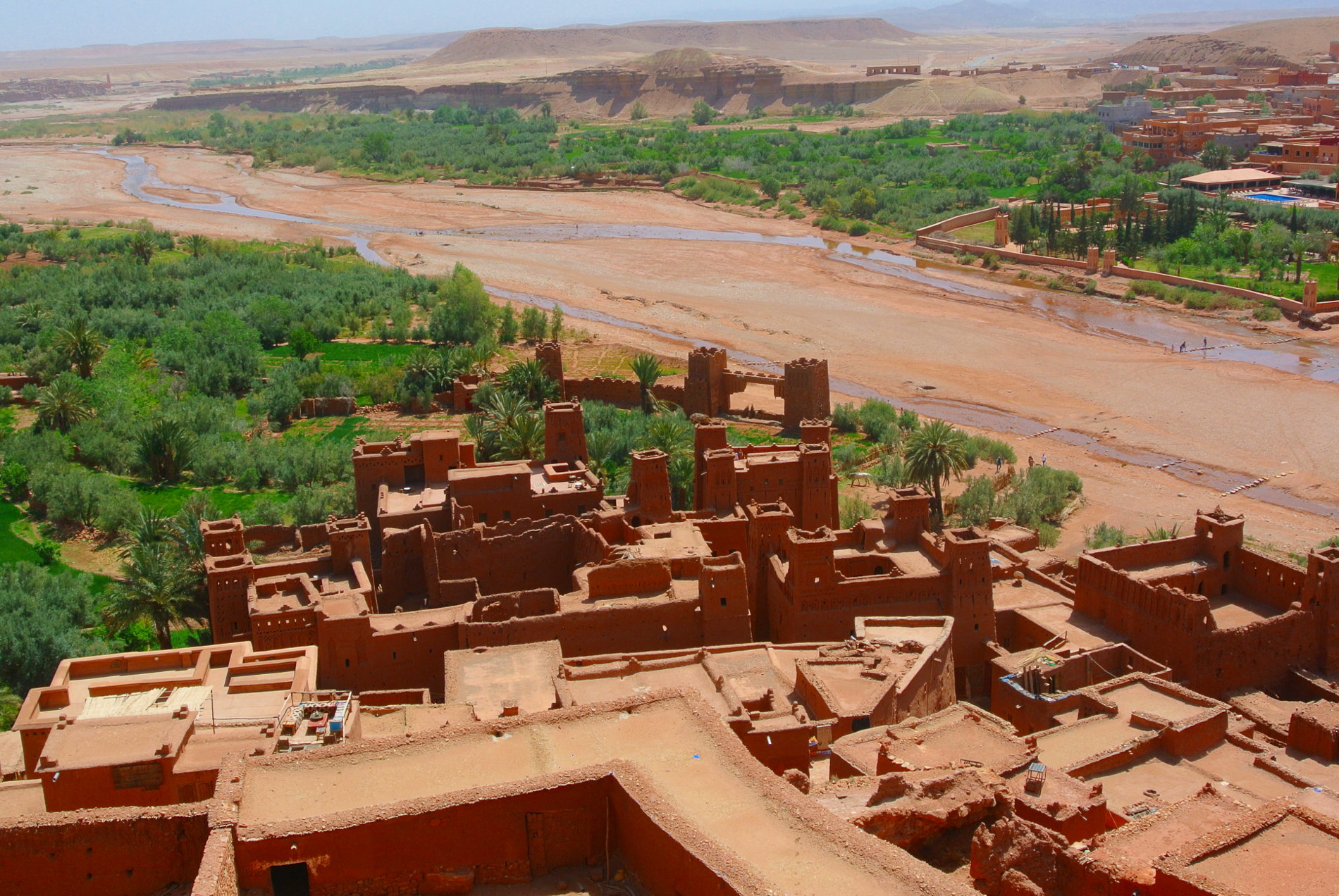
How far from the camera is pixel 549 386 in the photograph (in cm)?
4569

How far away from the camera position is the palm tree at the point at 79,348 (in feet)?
170

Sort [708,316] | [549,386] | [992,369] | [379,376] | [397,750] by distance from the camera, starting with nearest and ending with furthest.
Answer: [397,750] → [549,386] → [379,376] → [992,369] → [708,316]

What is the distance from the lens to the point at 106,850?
42.5 ft

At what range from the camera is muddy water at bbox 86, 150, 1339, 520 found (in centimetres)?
4362

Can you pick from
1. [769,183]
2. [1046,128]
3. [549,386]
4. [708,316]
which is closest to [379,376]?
[549,386]

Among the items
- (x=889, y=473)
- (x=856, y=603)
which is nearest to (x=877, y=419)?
(x=889, y=473)

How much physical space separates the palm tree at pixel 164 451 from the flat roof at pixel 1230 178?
7198 centimetres

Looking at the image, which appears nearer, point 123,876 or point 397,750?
point 123,876

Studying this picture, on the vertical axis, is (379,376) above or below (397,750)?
below

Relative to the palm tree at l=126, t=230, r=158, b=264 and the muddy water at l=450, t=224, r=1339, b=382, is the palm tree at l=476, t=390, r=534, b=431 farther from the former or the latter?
the palm tree at l=126, t=230, r=158, b=264

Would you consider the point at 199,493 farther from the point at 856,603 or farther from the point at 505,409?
the point at 856,603

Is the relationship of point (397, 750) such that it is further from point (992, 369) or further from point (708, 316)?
point (708, 316)

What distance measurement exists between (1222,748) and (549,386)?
29127 mm

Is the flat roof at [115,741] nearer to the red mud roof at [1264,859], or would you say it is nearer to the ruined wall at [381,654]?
the ruined wall at [381,654]
